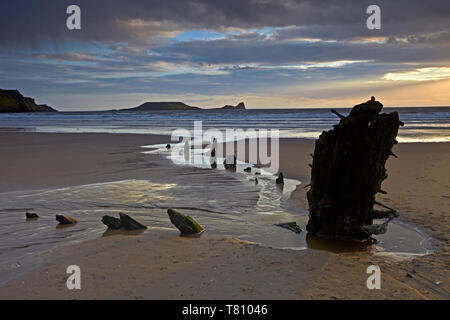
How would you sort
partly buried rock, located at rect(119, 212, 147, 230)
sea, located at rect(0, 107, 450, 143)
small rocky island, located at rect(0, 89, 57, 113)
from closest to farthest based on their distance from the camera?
partly buried rock, located at rect(119, 212, 147, 230), sea, located at rect(0, 107, 450, 143), small rocky island, located at rect(0, 89, 57, 113)

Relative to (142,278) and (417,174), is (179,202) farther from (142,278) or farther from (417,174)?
(417,174)

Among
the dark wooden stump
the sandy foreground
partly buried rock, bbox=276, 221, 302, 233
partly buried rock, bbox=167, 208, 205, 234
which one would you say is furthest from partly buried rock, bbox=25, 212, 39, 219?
the dark wooden stump

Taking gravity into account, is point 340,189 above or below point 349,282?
above

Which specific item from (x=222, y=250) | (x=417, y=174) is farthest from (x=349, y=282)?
(x=417, y=174)

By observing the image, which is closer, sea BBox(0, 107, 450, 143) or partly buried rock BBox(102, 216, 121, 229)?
partly buried rock BBox(102, 216, 121, 229)

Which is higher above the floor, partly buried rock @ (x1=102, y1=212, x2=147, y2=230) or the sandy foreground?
partly buried rock @ (x1=102, y1=212, x2=147, y2=230)

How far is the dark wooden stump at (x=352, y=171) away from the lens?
5469 mm

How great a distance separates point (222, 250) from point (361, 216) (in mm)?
2208

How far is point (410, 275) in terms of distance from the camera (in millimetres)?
4758

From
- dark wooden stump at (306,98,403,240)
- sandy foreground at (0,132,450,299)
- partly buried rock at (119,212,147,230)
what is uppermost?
dark wooden stump at (306,98,403,240)

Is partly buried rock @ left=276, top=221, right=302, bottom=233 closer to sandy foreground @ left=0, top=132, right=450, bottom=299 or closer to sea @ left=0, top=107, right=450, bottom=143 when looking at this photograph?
sandy foreground @ left=0, top=132, right=450, bottom=299

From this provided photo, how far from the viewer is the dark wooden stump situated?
5469mm

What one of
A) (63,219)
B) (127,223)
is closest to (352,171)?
(127,223)

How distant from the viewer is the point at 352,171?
5777 millimetres
